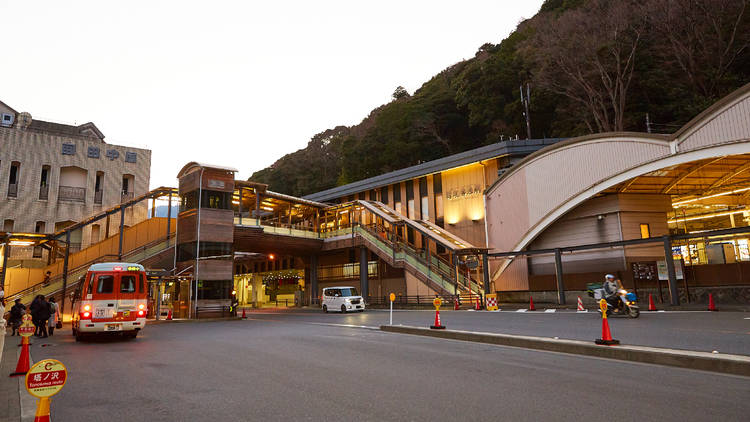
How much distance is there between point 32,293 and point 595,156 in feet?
121

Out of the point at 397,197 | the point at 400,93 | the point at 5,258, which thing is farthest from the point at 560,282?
the point at 400,93

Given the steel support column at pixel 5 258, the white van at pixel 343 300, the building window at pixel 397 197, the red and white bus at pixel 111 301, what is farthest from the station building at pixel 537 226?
the red and white bus at pixel 111 301

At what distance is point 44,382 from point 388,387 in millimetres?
4404

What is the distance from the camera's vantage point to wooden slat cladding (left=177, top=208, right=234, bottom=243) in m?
29.7

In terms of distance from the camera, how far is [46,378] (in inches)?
160

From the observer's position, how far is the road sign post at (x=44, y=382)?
3922 mm

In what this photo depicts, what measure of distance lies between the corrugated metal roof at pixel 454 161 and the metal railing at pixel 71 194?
25.5 m

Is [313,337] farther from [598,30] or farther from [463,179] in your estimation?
[598,30]

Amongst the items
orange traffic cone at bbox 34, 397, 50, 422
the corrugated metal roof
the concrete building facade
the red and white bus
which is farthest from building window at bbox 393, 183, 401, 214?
orange traffic cone at bbox 34, 397, 50, 422

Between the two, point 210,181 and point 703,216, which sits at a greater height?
point 210,181

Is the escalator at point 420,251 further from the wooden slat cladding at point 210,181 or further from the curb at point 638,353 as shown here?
the curb at point 638,353

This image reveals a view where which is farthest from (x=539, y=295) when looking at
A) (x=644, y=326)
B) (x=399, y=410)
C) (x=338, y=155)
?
(x=338, y=155)

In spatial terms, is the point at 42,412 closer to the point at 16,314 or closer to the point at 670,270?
the point at 16,314

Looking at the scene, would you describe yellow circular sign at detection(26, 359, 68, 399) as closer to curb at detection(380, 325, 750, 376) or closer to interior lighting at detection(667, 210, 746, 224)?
curb at detection(380, 325, 750, 376)
